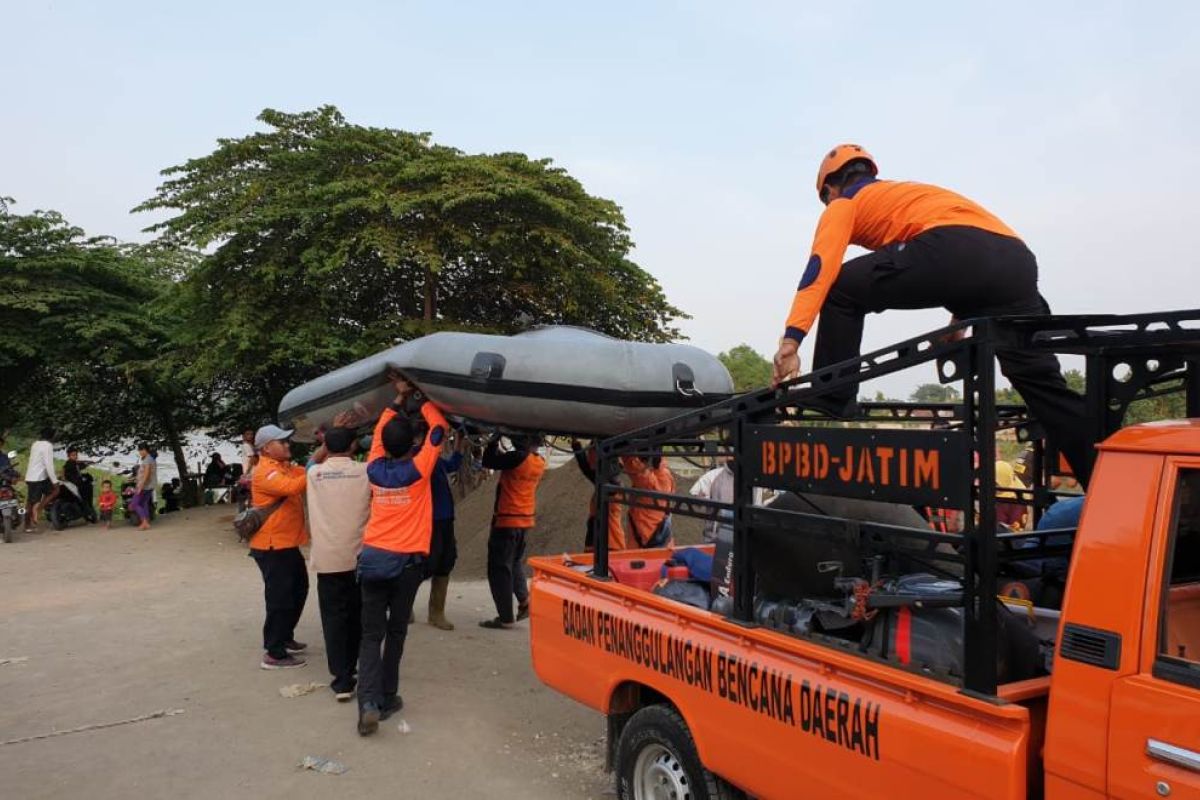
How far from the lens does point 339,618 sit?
543 centimetres

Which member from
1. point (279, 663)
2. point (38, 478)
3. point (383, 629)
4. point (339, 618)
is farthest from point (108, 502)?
point (383, 629)

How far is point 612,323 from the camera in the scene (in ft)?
44.5

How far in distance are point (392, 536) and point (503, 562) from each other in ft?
7.43

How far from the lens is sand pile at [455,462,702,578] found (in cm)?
1027

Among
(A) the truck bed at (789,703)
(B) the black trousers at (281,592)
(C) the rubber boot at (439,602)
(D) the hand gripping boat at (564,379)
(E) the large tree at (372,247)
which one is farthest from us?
(E) the large tree at (372,247)

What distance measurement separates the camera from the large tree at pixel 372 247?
12.1 m

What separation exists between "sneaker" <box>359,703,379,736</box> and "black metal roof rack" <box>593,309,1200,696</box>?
248 cm

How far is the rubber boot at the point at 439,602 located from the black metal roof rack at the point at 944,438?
4.22m

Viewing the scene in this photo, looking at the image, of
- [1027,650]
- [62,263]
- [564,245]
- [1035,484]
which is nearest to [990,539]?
[1027,650]

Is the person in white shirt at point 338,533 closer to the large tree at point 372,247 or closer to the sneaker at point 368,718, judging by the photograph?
the sneaker at point 368,718

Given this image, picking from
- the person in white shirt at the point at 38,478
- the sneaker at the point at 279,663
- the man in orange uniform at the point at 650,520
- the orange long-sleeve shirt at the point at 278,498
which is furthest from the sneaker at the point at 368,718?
the person in white shirt at the point at 38,478

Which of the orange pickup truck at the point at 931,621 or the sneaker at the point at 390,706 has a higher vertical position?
the orange pickup truck at the point at 931,621

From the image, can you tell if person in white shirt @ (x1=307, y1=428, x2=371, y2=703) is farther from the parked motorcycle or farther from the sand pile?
the parked motorcycle

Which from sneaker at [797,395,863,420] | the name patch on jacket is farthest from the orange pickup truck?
sneaker at [797,395,863,420]
